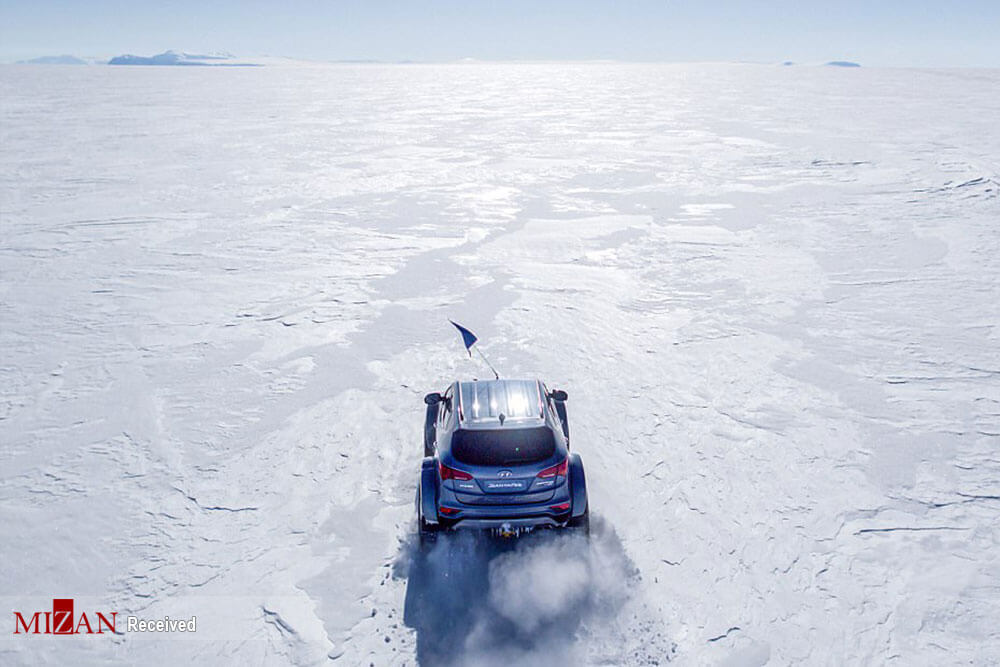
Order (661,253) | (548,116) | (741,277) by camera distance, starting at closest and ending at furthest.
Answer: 1. (741,277)
2. (661,253)
3. (548,116)

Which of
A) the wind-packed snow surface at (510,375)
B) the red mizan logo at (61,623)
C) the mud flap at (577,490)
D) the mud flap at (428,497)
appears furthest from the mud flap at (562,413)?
the red mizan logo at (61,623)

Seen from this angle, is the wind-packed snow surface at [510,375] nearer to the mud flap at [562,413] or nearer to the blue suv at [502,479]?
the blue suv at [502,479]

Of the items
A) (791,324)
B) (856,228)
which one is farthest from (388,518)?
(856,228)

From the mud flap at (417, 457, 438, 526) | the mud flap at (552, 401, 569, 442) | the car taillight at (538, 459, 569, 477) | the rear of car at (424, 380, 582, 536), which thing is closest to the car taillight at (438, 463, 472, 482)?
the rear of car at (424, 380, 582, 536)

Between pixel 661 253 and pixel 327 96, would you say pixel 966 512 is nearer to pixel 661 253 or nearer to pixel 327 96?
pixel 661 253

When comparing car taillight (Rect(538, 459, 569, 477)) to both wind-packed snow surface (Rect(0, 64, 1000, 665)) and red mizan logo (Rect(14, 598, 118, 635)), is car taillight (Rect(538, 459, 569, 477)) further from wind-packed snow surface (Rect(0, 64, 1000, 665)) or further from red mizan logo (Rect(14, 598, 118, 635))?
red mizan logo (Rect(14, 598, 118, 635))
